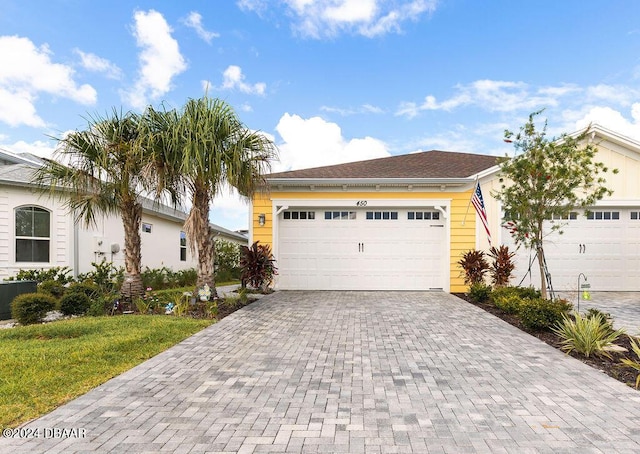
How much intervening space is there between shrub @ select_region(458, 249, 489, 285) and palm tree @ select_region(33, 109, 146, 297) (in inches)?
336

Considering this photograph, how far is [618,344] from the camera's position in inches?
208

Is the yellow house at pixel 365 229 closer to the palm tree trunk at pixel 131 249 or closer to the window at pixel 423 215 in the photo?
the window at pixel 423 215

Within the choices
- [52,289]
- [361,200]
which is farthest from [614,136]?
[52,289]

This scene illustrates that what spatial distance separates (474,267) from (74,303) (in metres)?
9.75

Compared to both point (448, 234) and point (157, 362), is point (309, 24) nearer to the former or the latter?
point (448, 234)

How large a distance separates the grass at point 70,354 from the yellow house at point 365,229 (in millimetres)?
4947

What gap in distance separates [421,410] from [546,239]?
9804 mm

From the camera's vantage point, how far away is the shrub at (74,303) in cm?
735

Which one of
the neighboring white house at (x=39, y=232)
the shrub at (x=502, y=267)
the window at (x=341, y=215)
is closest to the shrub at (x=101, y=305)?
the neighboring white house at (x=39, y=232)

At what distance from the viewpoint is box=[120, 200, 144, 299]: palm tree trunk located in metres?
8.34

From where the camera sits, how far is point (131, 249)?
329 inches

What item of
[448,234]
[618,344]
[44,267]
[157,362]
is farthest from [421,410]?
[44,267]

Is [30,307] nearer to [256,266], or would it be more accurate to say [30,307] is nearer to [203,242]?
[203,242]

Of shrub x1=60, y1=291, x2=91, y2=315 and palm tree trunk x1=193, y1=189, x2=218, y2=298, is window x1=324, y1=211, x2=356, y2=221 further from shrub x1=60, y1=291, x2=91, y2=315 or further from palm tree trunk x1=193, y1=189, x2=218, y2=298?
shrub x1=60, y1=291, x2=91, y2=315
